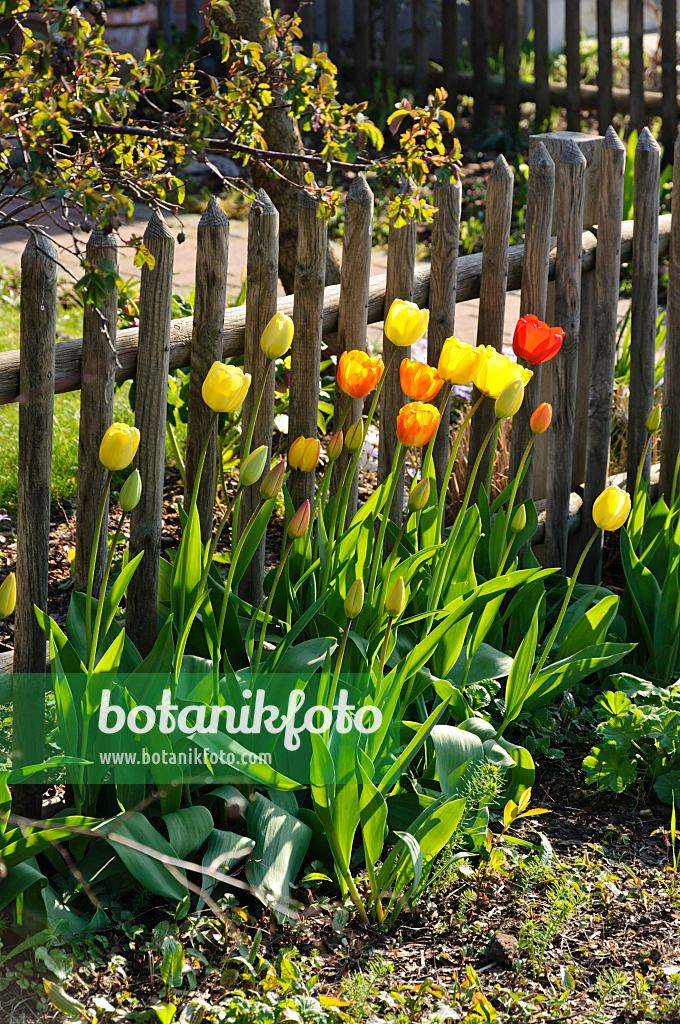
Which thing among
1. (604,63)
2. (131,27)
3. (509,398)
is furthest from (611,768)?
(131,27)

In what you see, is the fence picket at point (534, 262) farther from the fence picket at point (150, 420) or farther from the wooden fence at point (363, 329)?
the fence picket at point (150, 420)

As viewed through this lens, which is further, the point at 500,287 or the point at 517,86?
the point at 517,86

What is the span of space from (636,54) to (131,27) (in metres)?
4.22

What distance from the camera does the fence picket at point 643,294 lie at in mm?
3020

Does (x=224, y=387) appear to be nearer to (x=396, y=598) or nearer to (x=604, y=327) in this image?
(x=396, y=598)

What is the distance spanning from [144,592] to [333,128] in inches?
45.0

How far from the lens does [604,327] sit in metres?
3.10

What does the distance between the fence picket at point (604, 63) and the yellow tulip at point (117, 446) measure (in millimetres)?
6504

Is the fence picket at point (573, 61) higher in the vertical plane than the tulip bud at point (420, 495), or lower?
higher

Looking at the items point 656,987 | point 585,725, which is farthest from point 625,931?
point 585,725

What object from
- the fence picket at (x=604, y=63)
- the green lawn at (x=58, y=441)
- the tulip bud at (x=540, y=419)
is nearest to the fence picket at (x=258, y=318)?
the tulip bud at (x=540, y=419)

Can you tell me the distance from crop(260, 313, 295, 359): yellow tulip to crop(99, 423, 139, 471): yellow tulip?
14.1 inches

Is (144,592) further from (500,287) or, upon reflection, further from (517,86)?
(517,86)

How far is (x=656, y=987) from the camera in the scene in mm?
1872
